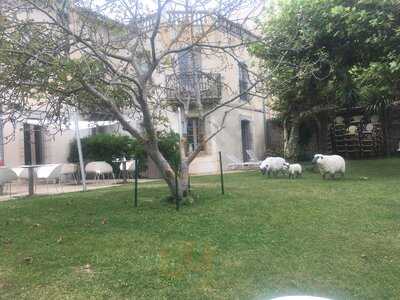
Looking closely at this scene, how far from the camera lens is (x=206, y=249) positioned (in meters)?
4.84

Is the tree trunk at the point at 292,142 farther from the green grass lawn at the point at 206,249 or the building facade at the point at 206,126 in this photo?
the green grass lawn at the point at 206,249

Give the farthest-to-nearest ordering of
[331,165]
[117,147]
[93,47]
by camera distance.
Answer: [117,147] → [331,165] → [93,47]

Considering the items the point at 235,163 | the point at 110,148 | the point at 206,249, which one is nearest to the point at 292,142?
the point at 235,163

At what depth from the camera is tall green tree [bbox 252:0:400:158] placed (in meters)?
10.6

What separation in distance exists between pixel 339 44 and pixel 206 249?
933cm

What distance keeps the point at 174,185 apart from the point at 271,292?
411cm

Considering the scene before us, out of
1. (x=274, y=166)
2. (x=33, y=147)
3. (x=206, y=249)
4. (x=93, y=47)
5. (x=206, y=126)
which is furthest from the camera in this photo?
(x=206, y=126)

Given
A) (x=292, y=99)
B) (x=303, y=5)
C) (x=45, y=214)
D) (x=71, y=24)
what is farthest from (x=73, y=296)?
(x=292, y=99)

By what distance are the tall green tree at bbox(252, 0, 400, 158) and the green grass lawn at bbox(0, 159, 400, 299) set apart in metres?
3.95

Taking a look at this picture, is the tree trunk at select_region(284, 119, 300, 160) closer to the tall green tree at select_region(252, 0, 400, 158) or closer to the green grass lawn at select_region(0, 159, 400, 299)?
the tall green tree at select_region(252, 0, 400, 158)

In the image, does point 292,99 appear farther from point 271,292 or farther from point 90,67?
point 271,292

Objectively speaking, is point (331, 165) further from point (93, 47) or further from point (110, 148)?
point (110, 148)

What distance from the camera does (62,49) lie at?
21.9 ft

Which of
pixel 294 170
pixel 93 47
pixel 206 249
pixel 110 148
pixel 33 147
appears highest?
pixel 93 47
